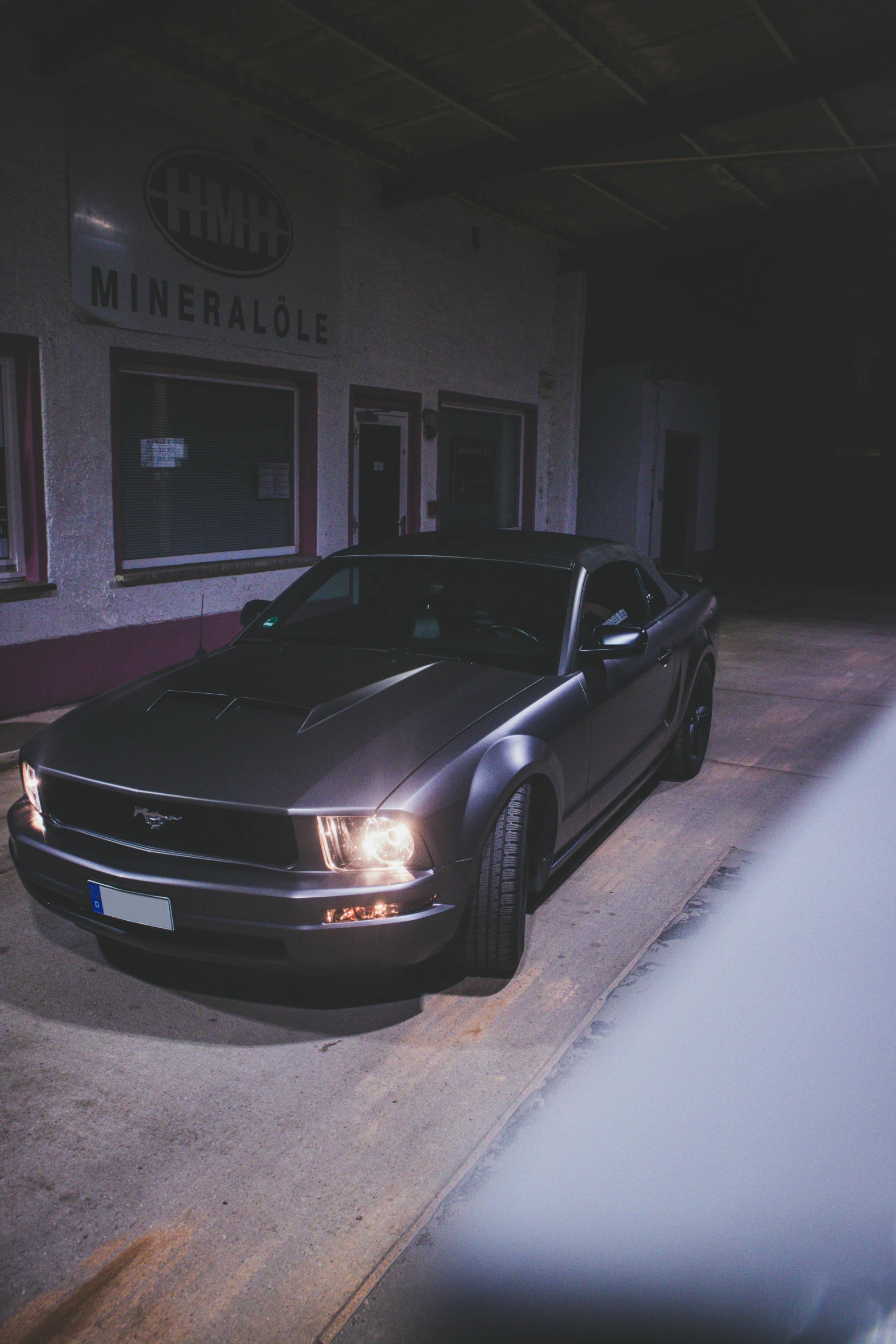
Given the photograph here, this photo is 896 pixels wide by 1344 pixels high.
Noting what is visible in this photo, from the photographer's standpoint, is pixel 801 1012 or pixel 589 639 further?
pixel 589 639

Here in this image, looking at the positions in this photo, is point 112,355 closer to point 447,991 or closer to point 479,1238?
point 447,991

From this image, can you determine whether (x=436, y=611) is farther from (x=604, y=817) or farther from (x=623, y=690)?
(x=604, y=817)

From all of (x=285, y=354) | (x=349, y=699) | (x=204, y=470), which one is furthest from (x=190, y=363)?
(x=349, y=699)

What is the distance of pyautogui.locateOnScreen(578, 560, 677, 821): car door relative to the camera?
4223mm

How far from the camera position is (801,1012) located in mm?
3463

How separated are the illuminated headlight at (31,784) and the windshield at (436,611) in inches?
49.7

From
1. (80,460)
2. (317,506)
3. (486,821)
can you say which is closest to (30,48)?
(80,460)

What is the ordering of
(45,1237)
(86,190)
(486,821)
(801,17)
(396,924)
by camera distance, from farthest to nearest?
(801,17) < (86,190) < (486,821) < (396,924) < (45,1237)

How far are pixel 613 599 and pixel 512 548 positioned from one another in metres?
0.65

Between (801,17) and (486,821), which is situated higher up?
(801,17)

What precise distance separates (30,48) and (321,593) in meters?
4.83

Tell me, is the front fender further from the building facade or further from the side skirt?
the building facade

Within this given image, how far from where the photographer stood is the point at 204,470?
29.1 feet

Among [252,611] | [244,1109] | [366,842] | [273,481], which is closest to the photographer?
[244,1109]
